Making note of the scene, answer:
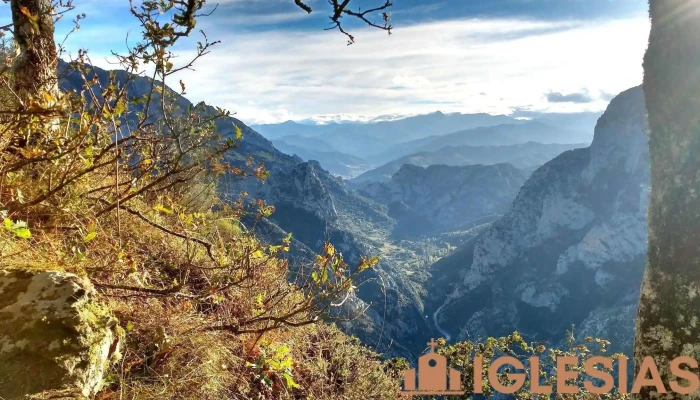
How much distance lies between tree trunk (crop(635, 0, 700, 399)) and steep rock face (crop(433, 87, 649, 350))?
4912 inches

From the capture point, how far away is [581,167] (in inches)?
6250

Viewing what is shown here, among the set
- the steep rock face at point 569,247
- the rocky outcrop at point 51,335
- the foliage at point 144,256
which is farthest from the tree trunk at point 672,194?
the steep rock face at point 569,247

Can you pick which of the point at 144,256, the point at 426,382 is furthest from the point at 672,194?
the point at 144,256

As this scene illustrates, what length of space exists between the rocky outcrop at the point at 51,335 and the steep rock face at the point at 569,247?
128m

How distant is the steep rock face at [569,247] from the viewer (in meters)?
127

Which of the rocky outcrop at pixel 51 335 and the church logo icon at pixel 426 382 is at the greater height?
the rocky outcrop at pixel 51 335

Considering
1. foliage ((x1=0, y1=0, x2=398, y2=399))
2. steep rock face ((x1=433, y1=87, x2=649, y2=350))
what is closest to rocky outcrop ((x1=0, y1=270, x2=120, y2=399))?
foliage ((x1=0, y1=0, x2=398, y2=399))

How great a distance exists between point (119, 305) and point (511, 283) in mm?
167010

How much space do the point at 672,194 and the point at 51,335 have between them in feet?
15.6

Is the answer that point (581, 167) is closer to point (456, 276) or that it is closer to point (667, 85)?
point (456, 276)

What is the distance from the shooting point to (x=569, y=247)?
145 metres

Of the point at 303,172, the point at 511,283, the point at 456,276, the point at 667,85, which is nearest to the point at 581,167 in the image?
the point at 511,283

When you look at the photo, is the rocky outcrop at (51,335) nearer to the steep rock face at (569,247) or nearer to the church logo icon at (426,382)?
the church logo icon at (426,382)

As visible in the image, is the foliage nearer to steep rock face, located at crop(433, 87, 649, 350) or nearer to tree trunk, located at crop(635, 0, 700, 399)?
tree trunk, located at crop(635, 0, 700, 399)
